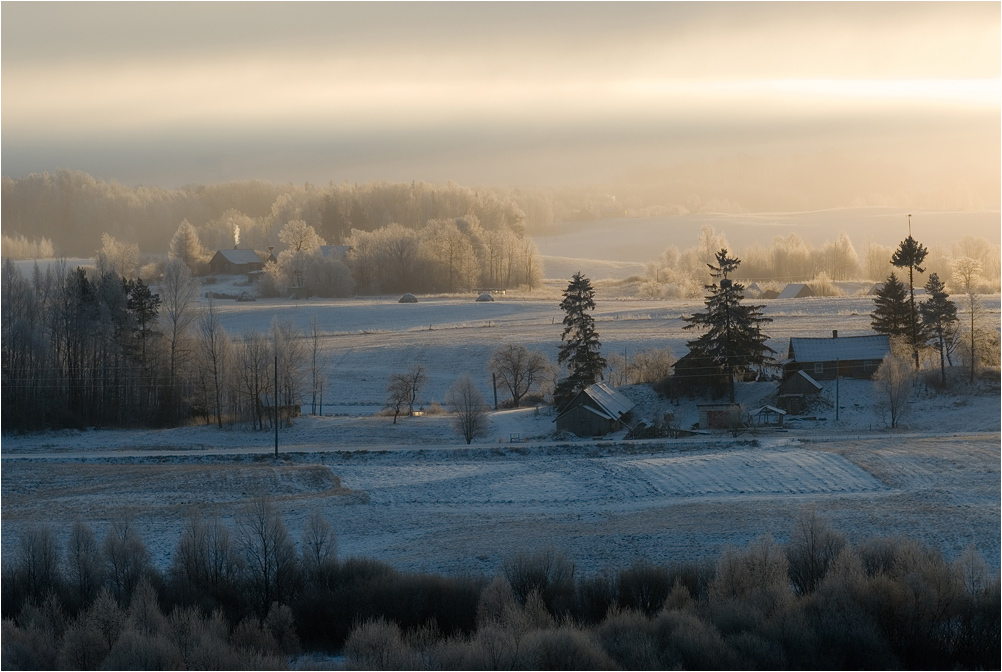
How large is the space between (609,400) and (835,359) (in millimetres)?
10548

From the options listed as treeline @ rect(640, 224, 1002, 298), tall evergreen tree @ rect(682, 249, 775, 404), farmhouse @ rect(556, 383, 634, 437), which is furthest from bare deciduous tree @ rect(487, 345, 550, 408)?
treeline @ rect(640, 224, 1002, 298)

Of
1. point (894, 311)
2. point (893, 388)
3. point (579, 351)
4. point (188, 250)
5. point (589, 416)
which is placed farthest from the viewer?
point (188, 250)

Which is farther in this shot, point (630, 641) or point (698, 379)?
point (698, 379)

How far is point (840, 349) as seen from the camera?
4409 cm

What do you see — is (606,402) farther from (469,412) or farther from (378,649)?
(378,649)

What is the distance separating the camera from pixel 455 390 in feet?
130

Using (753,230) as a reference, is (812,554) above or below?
below

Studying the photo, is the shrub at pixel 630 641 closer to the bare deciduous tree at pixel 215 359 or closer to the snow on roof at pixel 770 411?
the snow on roof at pixel 770 411

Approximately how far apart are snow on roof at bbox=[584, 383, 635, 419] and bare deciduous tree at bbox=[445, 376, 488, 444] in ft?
14.1

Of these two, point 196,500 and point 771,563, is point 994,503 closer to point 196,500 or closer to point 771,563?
point 771,563

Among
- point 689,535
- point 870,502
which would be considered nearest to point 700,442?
point 870,502

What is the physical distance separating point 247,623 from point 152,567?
397cm

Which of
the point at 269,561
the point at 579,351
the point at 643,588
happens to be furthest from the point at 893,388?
the point at 269,561

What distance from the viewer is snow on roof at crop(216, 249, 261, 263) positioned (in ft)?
Result: 349
